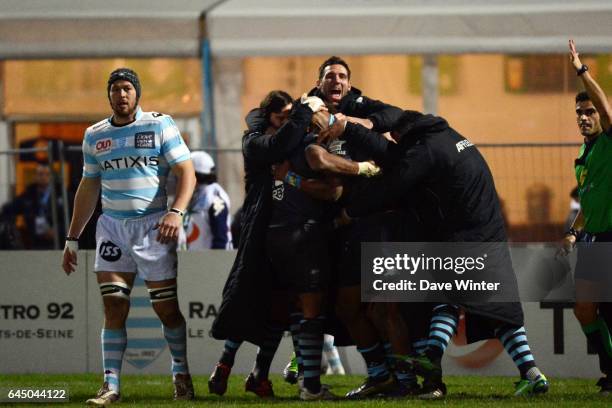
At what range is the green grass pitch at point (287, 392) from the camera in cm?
913

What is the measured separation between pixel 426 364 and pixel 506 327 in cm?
74

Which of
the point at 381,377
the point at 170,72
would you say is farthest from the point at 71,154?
the point at 381,377

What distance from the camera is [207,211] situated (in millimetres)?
13484

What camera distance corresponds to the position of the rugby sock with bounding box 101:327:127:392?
9.55 metres

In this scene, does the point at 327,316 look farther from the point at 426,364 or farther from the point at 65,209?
the point at 65,209

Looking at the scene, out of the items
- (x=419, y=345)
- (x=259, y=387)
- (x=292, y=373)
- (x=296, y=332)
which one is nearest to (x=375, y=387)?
(x=419, y=345)

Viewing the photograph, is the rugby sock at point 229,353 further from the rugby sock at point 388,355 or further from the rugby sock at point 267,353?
the rugby sock at point 388,355

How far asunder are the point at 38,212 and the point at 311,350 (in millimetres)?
5044

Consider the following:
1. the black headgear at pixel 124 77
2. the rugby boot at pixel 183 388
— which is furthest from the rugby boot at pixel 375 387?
the black headgear at pixel 124 77

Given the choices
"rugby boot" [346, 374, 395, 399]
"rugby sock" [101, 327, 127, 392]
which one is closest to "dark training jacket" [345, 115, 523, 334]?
"rugby boot" [346, 374, 395, 399]

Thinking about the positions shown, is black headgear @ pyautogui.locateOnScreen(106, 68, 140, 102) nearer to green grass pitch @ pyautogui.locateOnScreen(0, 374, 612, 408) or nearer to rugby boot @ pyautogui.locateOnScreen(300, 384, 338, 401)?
green grass pitch @ pyautogui.locateOnScreen(0, 374, 612, 408)

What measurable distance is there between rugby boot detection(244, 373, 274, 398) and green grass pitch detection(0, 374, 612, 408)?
0.06m

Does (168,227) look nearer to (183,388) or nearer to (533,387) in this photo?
(183,388)

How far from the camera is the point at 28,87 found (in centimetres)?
1741
